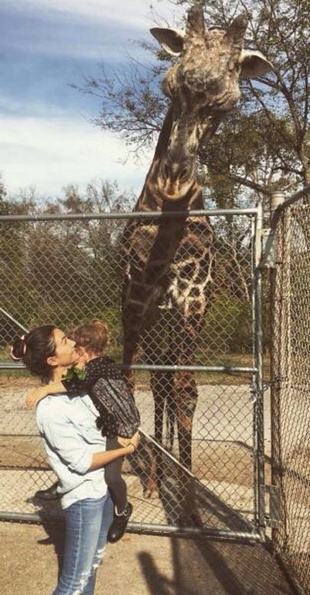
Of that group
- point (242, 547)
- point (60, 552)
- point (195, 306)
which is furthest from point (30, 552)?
point (195, 306)

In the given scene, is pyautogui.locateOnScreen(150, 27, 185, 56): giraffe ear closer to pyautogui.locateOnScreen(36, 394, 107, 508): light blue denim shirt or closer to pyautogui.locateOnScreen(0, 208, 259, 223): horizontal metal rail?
pyautogui.locateOnScreen(0, 208, 259, 223): horizontal metal rail

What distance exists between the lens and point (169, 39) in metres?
5.23

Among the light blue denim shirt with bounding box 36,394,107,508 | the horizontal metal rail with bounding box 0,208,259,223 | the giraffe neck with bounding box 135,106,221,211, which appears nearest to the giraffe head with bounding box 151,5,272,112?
the giraffe neck with bounding box 135,106,221,211

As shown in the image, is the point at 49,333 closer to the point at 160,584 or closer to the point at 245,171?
the point at 160,584

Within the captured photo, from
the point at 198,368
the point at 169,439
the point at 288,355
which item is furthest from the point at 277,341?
the point at 169,439

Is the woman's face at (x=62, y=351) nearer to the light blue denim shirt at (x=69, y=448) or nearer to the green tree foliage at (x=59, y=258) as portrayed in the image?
the light blue denim shirt at (x=69, y=448)

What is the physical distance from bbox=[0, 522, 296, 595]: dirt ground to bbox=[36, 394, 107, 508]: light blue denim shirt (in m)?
1.30

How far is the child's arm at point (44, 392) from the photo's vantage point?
295cm

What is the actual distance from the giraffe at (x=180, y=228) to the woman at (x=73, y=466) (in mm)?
1811

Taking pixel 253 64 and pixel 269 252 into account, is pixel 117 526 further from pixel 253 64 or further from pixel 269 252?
pixel 253 64

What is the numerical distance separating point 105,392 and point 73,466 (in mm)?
561

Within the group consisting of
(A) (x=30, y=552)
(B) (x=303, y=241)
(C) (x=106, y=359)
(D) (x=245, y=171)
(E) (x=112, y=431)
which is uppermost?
(D) (x=245, y=171)

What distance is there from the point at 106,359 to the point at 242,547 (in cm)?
189

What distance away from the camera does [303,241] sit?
3.91 meters
